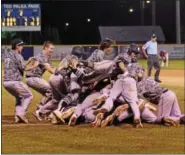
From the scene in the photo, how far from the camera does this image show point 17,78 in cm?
1084

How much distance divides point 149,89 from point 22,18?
2404 cm

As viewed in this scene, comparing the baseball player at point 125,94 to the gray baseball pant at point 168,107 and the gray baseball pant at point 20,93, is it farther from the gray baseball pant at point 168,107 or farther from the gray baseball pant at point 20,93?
the gray baseball pant at point 20,93

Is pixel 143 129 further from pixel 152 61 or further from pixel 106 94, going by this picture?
pixel 152 61

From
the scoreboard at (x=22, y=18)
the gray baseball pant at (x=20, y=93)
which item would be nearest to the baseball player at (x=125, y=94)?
the gray baseball pant at (x=20, y=93)

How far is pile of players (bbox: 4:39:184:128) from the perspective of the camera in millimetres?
10453

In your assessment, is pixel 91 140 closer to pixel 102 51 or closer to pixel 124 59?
pixel 124 59

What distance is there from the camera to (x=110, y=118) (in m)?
10.4

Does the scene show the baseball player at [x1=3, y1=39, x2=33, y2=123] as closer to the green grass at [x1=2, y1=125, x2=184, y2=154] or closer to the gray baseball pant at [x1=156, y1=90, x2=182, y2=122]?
the green grass at [x1=2, y1=125, x2=184, y2=154]

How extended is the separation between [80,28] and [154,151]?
63.6 metres

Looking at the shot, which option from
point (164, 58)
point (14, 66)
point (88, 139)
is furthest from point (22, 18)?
point (88, 139)

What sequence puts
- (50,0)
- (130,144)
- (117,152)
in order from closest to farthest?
(117,152) < (130,144) < (50,0)

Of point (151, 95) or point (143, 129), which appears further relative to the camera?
point (151, 95)

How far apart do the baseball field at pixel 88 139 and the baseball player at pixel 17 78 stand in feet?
1.10

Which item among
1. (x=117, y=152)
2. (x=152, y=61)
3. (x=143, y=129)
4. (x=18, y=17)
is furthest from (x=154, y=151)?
(x=18, y=17)
